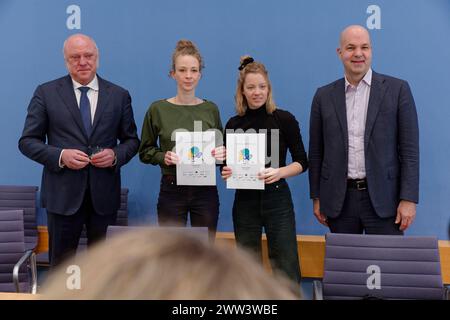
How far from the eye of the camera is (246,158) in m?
2.95

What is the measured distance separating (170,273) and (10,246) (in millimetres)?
2576

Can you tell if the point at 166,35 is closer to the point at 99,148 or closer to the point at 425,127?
the point at 99,148

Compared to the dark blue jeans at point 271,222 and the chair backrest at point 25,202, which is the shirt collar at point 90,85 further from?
the chair backrest at point 25,202

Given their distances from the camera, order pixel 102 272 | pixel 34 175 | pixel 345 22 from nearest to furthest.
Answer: pixel 102 272 → pixel 345 22 → pixel 34 175

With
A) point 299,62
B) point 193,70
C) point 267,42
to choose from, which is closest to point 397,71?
point 299,62

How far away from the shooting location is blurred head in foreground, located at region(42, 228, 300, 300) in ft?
2.04

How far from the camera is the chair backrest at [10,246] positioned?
2.84 meters

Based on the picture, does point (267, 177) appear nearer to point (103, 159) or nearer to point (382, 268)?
point (382, 268)

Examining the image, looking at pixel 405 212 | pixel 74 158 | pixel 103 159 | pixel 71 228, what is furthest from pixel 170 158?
pixel 405 212

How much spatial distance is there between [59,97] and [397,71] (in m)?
2.70

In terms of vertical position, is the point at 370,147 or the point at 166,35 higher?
the point at 166,35

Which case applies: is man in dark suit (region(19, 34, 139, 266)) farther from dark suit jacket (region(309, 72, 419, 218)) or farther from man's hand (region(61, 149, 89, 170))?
dark suit jacket (region(309, 72, 419, 218))

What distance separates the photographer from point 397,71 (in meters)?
3.93

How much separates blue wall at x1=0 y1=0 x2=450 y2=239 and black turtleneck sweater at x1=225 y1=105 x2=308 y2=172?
1137mm
